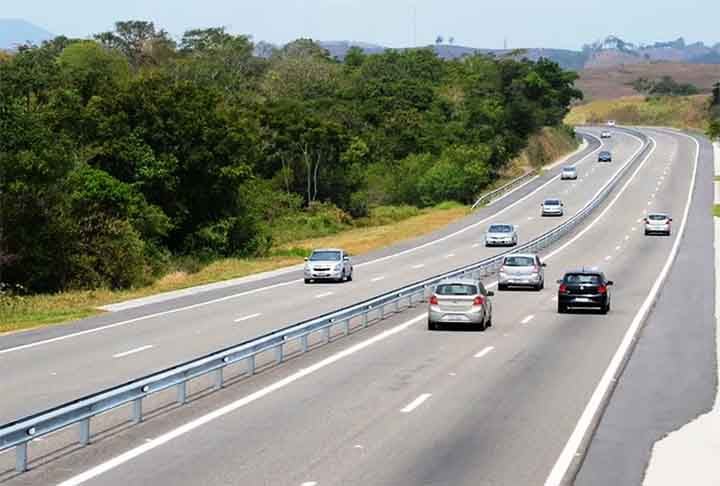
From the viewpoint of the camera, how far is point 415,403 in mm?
20453

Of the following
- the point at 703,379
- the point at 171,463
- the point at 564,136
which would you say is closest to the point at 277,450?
the point at 171,463

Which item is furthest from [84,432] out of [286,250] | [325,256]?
[286,250]

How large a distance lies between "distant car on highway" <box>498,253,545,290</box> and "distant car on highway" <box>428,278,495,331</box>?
1280cm

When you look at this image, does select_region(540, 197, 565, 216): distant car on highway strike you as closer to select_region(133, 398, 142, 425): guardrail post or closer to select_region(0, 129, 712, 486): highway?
select_region(0, 129, 712, 486): highway

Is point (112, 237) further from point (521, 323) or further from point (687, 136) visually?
point (687, 136)

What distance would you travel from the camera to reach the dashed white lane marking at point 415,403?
19722 mm

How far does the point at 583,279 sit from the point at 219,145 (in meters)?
36.9

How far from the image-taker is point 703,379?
24.0 metres

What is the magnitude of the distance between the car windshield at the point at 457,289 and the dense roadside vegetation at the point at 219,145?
73.9 feet

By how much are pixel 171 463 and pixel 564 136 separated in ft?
470

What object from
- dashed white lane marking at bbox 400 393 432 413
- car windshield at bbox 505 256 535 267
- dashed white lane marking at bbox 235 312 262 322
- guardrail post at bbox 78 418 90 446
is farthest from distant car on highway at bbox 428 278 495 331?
guardrail post at bbox 78 418 90 446

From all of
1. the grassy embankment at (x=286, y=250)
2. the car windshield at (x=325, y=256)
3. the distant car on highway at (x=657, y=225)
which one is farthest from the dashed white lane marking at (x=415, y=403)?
the distant car on highway at (x=657, y=225)

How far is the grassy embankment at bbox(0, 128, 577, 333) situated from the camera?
131ft

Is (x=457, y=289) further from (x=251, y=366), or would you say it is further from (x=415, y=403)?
(x=415, y=403)
